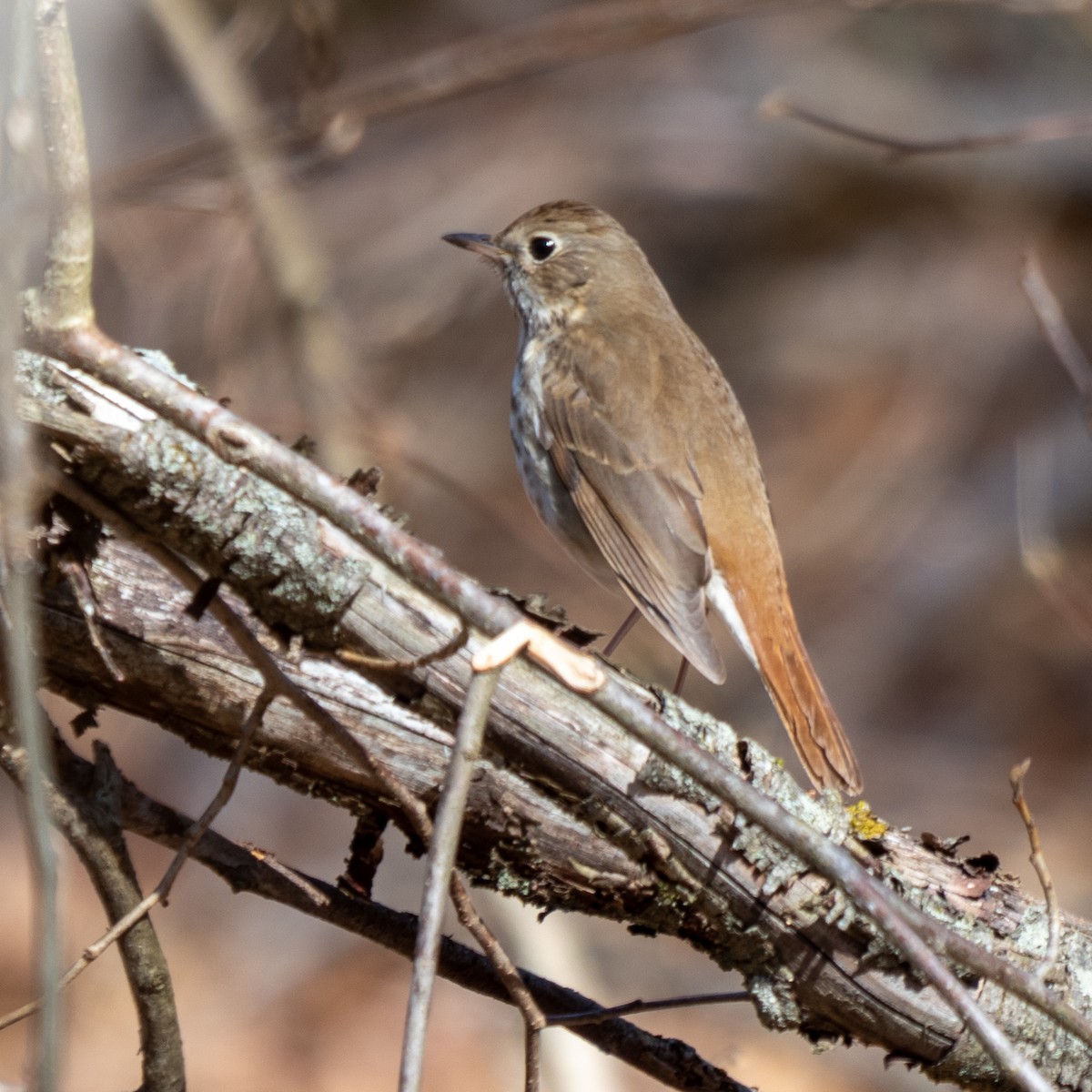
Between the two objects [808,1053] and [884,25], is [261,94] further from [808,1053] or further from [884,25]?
[808,1053]

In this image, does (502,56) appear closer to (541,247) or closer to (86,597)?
(541,247)

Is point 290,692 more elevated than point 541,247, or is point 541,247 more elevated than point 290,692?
point 541,247

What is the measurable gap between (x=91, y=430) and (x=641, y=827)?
90 centimetres

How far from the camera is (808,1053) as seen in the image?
4.29 metres

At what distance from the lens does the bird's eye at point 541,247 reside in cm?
369

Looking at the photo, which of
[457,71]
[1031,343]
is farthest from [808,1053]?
[1031,343]

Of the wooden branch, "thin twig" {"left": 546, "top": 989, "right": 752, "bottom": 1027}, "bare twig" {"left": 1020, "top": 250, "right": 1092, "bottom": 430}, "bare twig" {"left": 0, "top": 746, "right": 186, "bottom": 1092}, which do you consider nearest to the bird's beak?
"bare twig" {"left": 1020, "top": 250, "right": 1092, "bottom": 430}

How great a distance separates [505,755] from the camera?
194 centimetres

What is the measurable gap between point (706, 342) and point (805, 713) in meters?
5.11

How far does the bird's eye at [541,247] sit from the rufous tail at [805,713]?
1.20 meters

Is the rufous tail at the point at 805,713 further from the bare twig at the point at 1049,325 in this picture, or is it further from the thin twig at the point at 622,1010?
the thin twig at the point at 622,1010

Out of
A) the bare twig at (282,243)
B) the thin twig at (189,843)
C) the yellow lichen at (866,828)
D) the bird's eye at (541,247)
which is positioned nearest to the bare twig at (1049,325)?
the yellow lichen at (866,828)

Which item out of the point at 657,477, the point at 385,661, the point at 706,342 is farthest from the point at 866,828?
the point at 706,342

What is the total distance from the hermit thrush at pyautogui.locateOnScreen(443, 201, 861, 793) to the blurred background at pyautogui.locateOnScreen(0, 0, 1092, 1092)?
3.81ft
